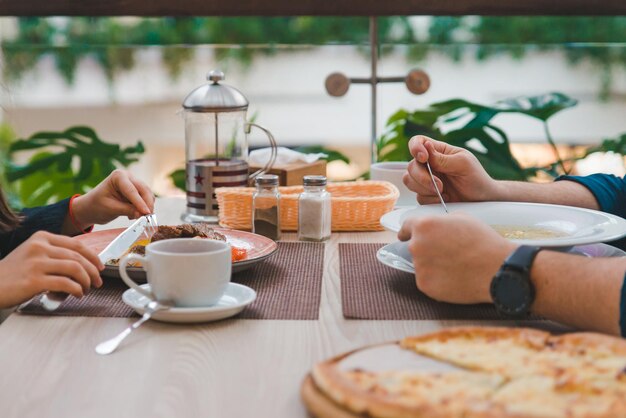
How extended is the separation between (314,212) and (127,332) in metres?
0.65

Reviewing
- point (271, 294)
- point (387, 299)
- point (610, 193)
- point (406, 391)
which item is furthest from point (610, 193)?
point (406, 391)

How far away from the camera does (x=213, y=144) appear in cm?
201

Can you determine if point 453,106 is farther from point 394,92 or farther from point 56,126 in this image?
point 56,126

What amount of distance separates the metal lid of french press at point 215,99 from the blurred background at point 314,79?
2.39 feet

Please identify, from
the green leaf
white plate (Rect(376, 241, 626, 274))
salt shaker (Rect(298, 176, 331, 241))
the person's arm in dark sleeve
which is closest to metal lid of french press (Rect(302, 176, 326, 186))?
salt shaker (Rect(298, 176, 331, 241))

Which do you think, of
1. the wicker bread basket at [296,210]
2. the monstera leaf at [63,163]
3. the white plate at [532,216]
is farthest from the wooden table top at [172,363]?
the monstera leaf at [63,163]

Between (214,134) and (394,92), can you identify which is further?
(394,92)

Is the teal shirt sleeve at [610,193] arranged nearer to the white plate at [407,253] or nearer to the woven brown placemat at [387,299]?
the white plate at [407,253]

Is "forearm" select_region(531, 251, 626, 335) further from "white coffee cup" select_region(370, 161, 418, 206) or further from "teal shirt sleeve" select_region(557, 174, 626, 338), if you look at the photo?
"white coffee cup" select_region(370, 161, 418, 206)

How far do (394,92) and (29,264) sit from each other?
1.74 m

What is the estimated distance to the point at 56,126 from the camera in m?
2.67

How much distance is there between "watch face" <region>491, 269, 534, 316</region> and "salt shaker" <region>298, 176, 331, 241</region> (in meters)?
0.58

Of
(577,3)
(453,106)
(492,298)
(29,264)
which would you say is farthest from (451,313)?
(577,3)

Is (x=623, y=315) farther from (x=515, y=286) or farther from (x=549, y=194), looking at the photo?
(x=549, y=194)
